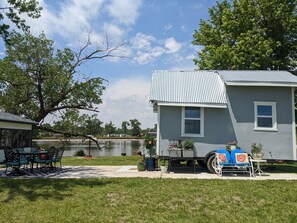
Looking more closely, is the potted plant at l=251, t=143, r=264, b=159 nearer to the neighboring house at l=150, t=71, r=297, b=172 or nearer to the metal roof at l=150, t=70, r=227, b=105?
the neighboring house at l=150, t=71, r=297, b=172

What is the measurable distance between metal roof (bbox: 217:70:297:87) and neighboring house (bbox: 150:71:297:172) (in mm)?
32

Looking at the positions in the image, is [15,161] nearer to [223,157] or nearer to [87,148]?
[223,157]

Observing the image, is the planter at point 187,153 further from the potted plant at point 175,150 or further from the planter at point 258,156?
the planter at point 258,156

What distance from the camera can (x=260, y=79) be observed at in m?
9.95

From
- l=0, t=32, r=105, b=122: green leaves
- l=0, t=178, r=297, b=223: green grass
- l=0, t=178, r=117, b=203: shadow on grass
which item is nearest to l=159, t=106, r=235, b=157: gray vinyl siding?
l=0, t=178, r=297, b=223: green grass

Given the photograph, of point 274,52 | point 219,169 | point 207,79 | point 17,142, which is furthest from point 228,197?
point 274,52

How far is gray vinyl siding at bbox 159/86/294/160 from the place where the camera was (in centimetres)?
966

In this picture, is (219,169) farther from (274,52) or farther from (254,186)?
(274,52)

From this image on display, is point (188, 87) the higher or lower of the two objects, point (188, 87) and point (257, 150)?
the higher

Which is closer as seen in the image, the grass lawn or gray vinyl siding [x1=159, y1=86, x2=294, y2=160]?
gray vinyl siding [x1=159, y1=86, x2=294, y2=160]

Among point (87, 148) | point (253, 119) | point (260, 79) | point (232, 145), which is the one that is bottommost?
point (87, 148)

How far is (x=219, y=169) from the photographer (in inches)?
347

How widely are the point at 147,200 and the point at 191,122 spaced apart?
456 cm

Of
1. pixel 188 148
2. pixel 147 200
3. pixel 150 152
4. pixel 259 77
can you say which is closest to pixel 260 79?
pixel 259 77
